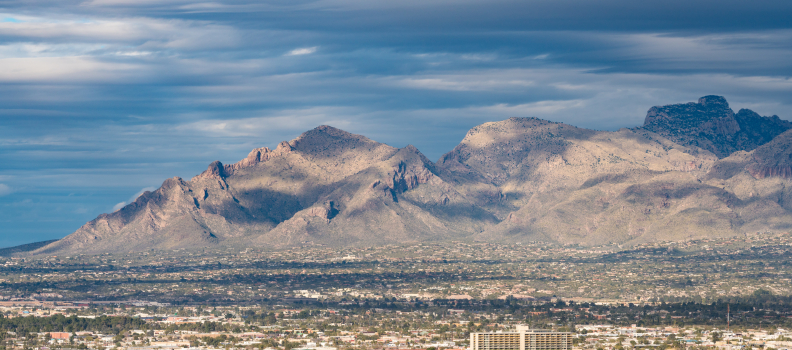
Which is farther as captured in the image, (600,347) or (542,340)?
(600,347)

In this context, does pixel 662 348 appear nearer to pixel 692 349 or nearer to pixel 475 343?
pixel 692 349

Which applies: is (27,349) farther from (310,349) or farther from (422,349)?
(422,349)

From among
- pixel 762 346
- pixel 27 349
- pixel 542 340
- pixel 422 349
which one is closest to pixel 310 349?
pixel 422 349

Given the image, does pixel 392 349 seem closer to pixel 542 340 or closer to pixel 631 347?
pixel 631 347

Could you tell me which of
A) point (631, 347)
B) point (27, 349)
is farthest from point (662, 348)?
point (27, 349)

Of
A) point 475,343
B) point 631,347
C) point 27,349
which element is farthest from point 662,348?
point 27,349

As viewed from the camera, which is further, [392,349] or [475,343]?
[392,349]

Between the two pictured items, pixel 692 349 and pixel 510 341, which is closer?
pixel 510 341
